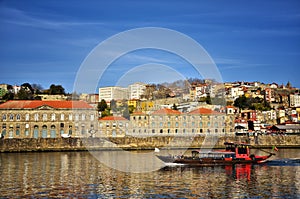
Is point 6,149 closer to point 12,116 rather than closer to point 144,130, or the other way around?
point 12,116

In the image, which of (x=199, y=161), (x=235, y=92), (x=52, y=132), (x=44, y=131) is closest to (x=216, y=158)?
(x=199, y=161)

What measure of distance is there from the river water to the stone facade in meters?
33.1

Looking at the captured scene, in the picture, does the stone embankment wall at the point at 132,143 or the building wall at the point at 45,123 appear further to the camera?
the building wall at the point at 45,123

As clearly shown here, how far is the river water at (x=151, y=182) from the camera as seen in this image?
29.0m

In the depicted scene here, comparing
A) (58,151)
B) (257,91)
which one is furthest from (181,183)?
(257,91)

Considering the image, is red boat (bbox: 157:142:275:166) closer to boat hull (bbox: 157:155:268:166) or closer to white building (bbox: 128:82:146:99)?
boat hull (bbox: 157:155:268:166)

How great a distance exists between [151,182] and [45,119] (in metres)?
49.3

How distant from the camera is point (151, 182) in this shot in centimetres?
3425

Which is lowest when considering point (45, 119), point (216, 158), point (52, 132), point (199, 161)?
point (199, 161)

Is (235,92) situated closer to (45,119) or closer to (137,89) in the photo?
(137,89)

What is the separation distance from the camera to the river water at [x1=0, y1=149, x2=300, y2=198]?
1142 inches

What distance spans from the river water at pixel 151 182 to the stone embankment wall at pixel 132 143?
952 inches

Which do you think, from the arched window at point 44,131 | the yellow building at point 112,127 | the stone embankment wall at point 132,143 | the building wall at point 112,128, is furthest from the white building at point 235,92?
the arched window at point 44,131

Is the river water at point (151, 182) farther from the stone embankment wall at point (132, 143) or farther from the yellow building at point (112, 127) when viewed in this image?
the yellow building at point (112, 127)
